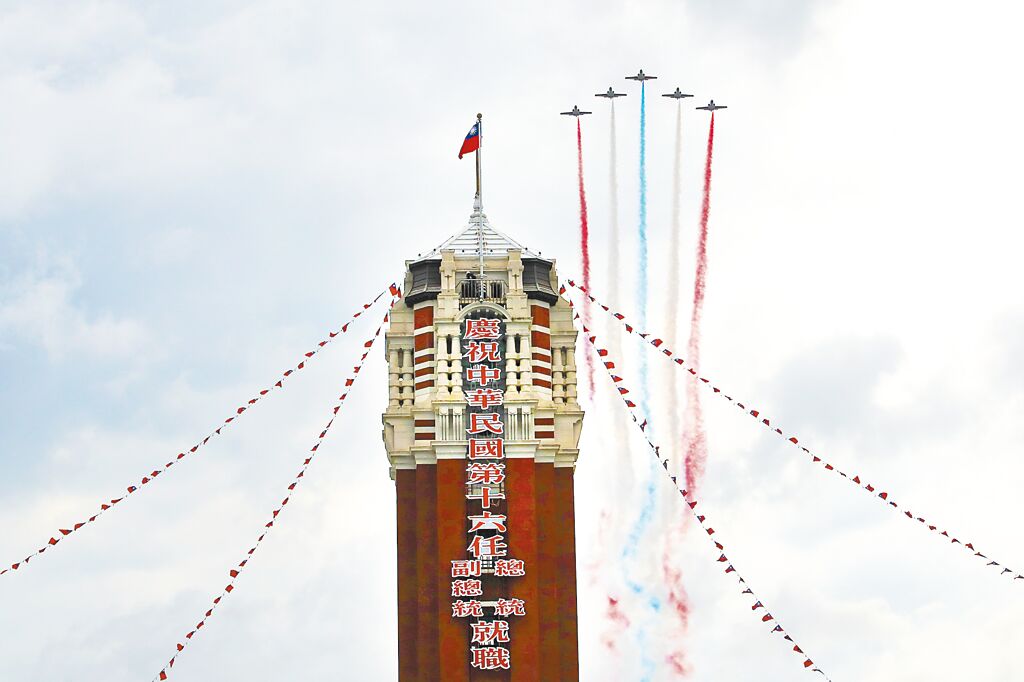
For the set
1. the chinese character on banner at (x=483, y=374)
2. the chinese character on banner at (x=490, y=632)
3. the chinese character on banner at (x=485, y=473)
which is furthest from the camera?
the chinese character on banner at (x=483, y=374)

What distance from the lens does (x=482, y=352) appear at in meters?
143

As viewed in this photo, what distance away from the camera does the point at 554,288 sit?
14738cm

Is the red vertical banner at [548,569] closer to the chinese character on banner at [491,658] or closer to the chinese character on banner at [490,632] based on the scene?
the chinese character on banner at [490,632]

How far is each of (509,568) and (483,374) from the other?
515 inches

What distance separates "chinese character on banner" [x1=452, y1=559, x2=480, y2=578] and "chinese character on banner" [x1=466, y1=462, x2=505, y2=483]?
5201mm

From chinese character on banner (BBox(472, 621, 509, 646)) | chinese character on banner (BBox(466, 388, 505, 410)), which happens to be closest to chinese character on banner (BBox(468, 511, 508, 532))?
chinese character on banner (BBox(472, 621, 509, 646))

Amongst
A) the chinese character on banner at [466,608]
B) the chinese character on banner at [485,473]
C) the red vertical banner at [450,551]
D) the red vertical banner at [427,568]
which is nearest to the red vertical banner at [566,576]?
the chinese character on banner at [485,473]

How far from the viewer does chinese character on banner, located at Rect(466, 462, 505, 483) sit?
13888 centimetres

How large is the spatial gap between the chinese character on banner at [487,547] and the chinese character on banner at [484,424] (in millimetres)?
6868

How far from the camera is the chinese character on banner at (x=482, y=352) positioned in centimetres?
14262

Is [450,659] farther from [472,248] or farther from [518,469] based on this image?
[472,248]

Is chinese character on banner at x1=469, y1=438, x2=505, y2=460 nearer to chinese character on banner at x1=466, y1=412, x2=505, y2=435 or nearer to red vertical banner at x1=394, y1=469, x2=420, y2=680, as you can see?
chinese character on banner at x1=466, y1=412, x2=505, y2=435

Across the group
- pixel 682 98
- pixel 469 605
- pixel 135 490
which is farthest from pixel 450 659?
pixel 682 98

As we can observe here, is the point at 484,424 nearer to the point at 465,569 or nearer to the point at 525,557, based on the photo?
the point at 525,557
